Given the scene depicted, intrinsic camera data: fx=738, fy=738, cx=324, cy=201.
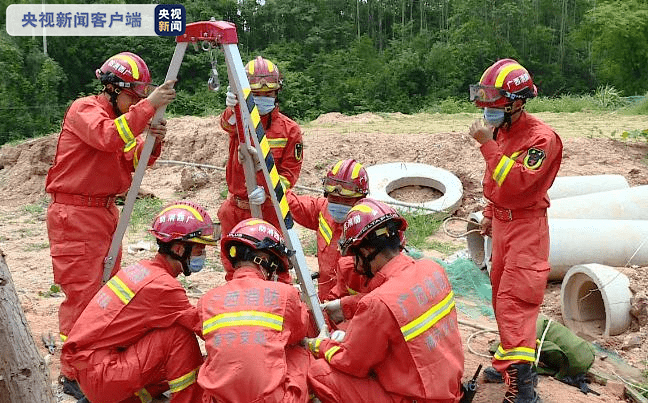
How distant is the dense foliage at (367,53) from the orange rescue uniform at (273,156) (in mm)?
18383

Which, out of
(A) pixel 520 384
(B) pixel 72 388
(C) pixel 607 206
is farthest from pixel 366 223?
(C) pixel 607 206

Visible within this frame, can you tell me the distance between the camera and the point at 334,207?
5.29 meters

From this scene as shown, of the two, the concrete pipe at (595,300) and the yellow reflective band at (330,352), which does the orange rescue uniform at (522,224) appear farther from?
the concrete pipe at (595,300)

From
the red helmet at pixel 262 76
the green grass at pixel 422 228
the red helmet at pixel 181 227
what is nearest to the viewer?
the red helmet at pixel 181 227

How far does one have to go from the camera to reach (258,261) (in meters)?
4.02

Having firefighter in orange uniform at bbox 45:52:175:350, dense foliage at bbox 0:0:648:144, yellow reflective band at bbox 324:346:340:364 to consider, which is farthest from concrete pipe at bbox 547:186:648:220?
dense foliage at bbox 0:0:648:144

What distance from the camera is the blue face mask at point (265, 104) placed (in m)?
5.86

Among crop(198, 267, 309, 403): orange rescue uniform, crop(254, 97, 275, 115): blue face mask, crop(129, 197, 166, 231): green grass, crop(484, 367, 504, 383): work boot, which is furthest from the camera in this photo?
crop(129, 197, 166, 231): green grass

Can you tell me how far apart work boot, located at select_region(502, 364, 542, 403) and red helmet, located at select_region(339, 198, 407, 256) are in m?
1.44

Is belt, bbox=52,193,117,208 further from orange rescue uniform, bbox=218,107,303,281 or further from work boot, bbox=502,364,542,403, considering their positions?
work boot, bbox=502,364,542,403

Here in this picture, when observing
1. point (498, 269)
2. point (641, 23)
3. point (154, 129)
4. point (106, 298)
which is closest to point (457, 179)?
point (498, 269)

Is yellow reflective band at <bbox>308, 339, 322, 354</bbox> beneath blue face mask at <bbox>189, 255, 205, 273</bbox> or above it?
beneath

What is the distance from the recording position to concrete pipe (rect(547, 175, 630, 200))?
893 cm

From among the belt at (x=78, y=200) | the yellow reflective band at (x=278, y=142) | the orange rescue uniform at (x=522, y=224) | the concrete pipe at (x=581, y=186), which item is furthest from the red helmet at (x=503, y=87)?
the concrete pipe at (x=581, y=186)
